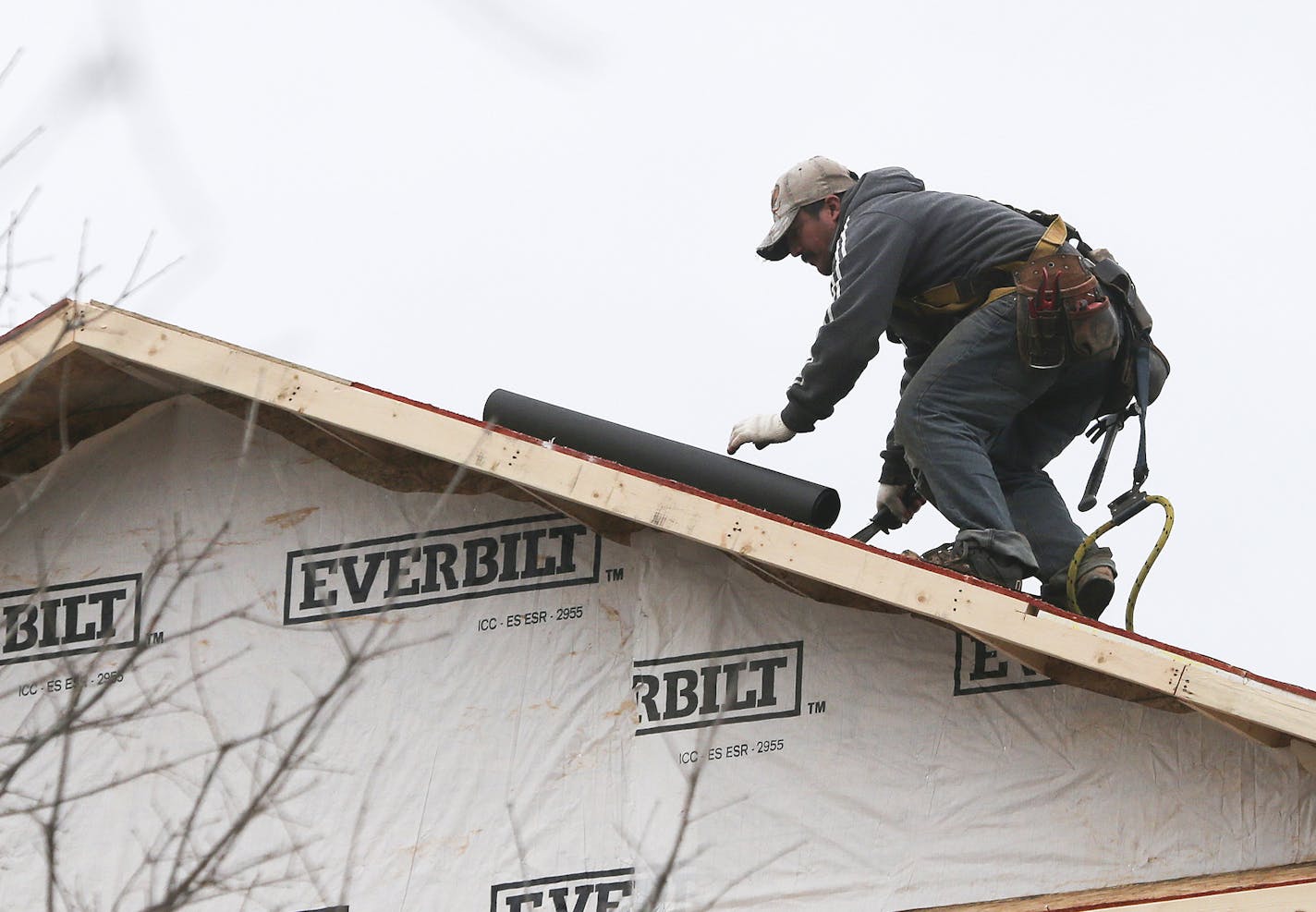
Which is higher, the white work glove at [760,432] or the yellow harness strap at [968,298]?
the yellow harness strap at [968,298]

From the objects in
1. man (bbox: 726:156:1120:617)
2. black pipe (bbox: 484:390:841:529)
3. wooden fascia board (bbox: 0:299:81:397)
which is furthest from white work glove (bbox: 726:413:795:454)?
wooden fascia board (bbox: 0:299:81:397)

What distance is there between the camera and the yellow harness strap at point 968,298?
7715 millimetres

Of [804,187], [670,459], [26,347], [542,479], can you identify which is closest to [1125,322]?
[804,187]

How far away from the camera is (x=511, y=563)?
324 inches

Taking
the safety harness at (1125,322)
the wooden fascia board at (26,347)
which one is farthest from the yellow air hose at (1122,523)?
the wooden fascia board at (26,347)

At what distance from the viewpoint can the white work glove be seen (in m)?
8.16

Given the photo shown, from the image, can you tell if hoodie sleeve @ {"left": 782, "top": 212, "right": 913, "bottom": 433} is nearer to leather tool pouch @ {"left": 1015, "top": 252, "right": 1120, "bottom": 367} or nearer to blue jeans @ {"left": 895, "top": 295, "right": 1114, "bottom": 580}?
blue jeans @ {"left": 895, "top": 295, "right": 1114, "bottom": 580}

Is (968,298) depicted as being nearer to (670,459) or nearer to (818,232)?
(818,232)

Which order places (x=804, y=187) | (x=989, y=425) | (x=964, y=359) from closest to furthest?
1. (x=964, y=359)
2. (x=989, y=425)
3. (x=804, y=187)

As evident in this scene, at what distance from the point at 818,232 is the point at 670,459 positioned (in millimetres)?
1206

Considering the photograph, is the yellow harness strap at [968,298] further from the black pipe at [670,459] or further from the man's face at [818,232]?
the black pipe at [670,459]

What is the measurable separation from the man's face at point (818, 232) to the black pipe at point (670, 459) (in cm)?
105

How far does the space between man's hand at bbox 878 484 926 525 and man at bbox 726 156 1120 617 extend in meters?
0.49

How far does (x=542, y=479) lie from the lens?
24.8 feet
